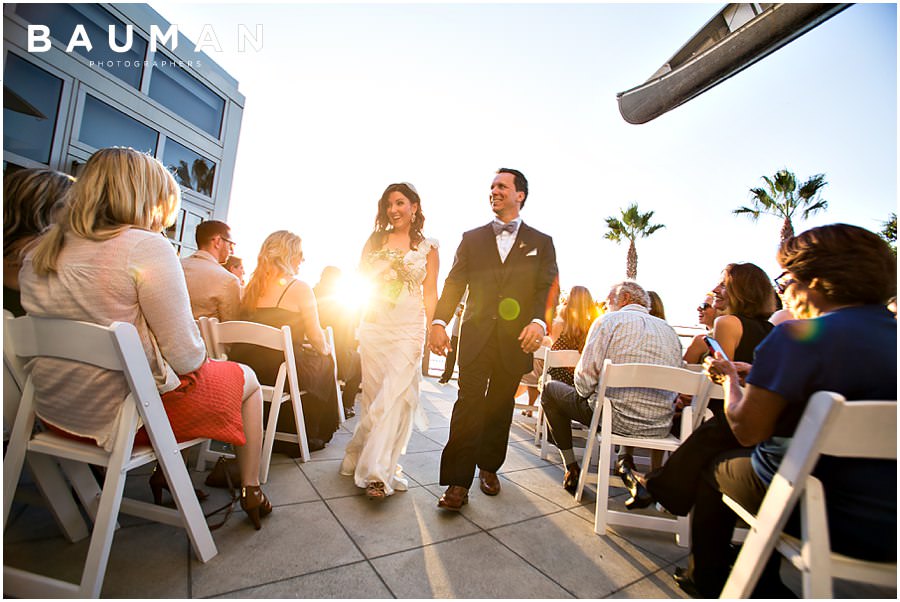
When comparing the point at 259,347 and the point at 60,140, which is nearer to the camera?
the point at 259,347

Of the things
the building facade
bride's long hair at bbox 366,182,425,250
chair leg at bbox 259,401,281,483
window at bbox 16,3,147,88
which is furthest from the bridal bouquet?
window at bbox 16,3,147,88

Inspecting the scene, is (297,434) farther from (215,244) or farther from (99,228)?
(99,228)

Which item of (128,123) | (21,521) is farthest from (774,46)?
(128,123)

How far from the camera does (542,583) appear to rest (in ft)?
5.82

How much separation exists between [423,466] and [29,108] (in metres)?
8.84

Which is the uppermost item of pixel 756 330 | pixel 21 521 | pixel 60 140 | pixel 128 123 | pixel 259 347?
pixel 128 123

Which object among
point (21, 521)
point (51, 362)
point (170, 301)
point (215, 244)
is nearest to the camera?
point (51, 362)

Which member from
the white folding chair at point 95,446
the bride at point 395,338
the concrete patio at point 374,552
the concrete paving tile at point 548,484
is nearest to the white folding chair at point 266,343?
the concrete patio at point 374,552

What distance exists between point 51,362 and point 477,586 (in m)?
1.90

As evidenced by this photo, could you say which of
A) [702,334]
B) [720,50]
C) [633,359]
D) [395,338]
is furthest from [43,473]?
[720,50]

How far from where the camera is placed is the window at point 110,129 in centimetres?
757

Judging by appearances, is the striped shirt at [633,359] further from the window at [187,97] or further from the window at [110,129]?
the window at [187,97]

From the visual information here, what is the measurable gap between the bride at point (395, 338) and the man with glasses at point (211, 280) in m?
1.14

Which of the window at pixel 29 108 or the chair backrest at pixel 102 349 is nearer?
the chair backrest at pixel 102 349
